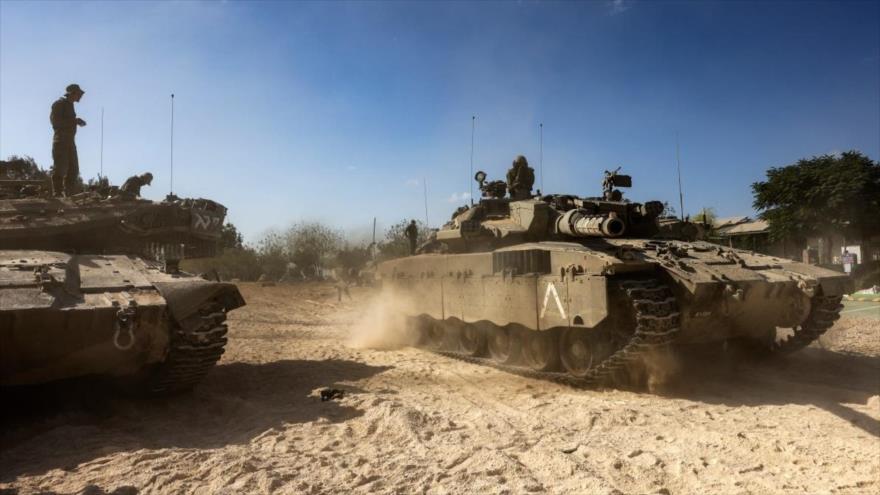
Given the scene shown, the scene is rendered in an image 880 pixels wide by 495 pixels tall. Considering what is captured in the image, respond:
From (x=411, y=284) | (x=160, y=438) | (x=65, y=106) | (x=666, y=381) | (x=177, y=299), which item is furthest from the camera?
(x=411, y=284)

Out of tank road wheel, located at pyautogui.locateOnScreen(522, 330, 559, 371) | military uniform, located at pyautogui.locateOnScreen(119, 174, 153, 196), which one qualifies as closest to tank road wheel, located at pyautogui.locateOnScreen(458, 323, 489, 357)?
tank road wheel, located at pyautogui.locateOnScreen(522, 330, 559, 371)

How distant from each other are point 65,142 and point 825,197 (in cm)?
2586

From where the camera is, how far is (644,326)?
269 inches

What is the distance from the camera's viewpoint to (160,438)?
17.9ft

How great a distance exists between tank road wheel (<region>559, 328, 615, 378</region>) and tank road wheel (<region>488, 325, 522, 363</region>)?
0.99 meters

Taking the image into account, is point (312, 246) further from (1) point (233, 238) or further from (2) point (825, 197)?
(2) point (825, 197)

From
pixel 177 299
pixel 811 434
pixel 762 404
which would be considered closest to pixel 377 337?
pixel 177 299

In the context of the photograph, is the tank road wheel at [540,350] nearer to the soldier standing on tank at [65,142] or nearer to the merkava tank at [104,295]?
the merkava tank at [104,295]

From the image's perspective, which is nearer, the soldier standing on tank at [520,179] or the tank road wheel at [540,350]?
the tank road wheel at [540,350]

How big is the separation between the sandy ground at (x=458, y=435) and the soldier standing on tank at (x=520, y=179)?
380 centimetres

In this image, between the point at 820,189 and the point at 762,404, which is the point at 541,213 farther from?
the point at 820,189

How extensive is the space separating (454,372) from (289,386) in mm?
2558

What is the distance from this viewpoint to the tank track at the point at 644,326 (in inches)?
269

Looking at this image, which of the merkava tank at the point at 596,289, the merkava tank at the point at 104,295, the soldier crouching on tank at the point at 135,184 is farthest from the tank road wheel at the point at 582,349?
the soldier crouching on tank at the point at 135,184
